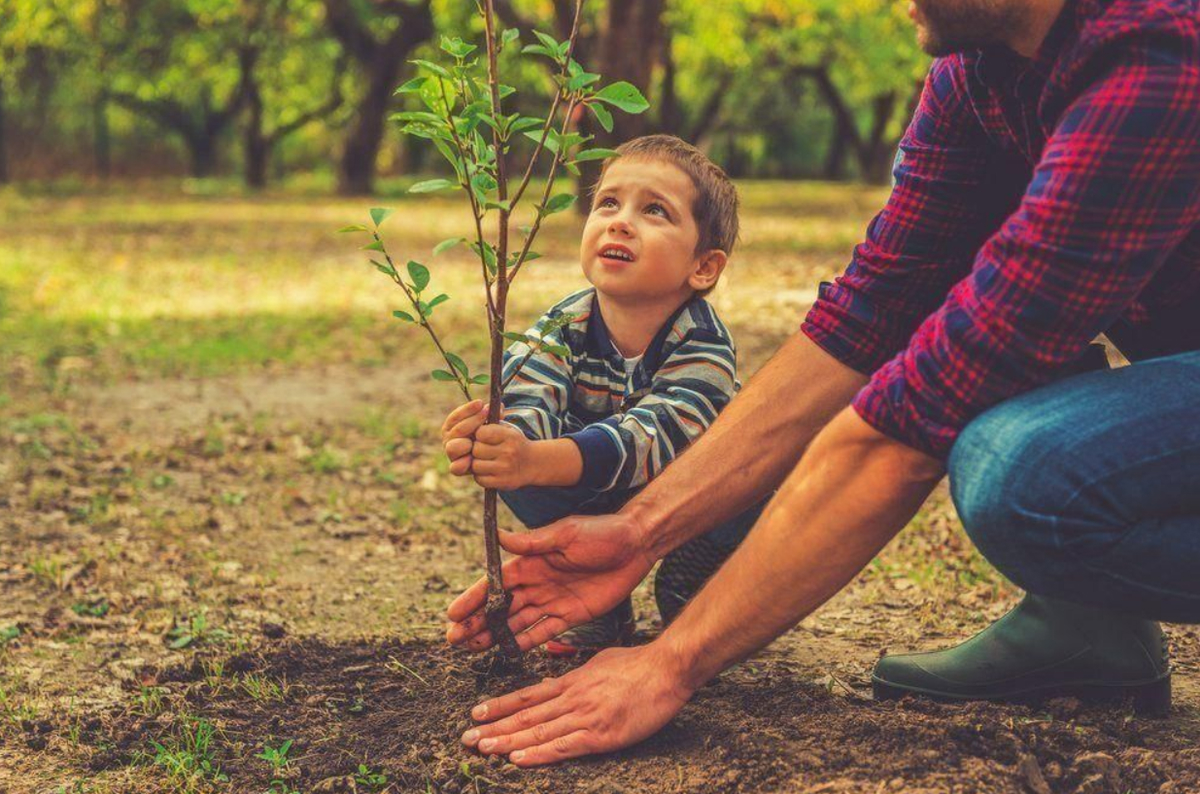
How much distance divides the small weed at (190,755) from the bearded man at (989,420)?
18.9 inches

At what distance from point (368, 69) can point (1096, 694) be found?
22930mm

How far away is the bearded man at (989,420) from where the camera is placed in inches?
75.4

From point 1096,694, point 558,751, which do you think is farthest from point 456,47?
point 1096,694

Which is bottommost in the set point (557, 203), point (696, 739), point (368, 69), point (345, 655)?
point (345, 655)

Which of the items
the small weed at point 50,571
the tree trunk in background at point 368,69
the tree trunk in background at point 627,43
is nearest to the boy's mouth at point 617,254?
the small weed at point 50,571

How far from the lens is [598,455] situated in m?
2.60

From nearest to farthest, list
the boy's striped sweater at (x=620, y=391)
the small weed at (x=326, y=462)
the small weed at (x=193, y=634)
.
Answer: the boy's striped sweater at (x=620, y=391) → the small weed at (x=193, y=634) → the small weed at (x=326, y=462)

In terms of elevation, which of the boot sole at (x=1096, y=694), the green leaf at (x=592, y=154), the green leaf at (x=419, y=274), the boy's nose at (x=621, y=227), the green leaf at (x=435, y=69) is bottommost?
the boot sole at (x=1096, y=694)

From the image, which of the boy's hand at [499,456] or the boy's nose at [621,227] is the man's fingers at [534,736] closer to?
the boy's hand at [499,456]

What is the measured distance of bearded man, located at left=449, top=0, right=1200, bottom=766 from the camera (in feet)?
6.28

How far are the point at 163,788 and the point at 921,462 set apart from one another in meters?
1.45

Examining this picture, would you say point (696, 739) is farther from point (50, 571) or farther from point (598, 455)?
point (50, 571)

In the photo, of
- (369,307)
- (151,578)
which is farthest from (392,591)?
(369,307)

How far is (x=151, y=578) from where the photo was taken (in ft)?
12.1
